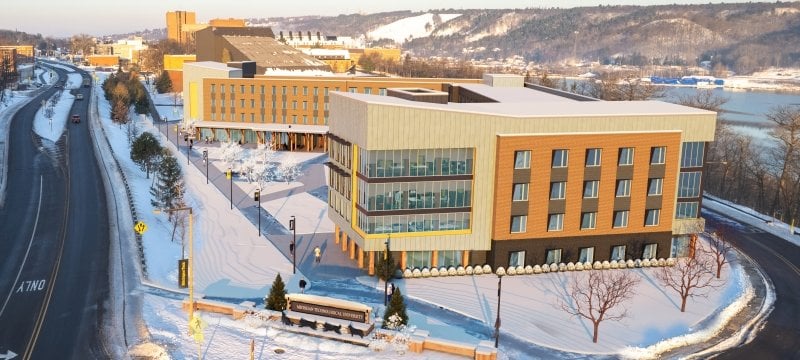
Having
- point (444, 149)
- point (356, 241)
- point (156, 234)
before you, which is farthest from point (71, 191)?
point (444, 149)

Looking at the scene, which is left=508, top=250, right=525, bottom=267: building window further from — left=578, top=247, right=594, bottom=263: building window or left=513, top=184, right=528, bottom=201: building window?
left=578, top=247, right=594, bottom=263: building window

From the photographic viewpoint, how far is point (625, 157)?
5584 centimetres

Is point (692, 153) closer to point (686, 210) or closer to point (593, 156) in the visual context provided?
point (686, 210)

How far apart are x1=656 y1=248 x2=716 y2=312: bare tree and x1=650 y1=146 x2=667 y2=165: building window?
756 centimetres

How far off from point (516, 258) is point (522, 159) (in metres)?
7.24

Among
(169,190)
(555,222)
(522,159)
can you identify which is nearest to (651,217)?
(555,222)

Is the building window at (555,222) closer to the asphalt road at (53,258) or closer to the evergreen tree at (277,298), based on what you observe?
the evergreen tree at (277,298)

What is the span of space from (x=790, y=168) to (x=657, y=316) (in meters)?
60.7

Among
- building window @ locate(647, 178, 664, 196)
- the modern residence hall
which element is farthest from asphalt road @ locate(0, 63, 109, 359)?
building window @ locate(647, 178, 664, 196)

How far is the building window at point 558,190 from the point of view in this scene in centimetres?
5475

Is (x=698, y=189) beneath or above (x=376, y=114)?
beneath

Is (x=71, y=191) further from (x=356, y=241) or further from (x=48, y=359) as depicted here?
(x=48, y=359)

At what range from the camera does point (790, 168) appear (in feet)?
317

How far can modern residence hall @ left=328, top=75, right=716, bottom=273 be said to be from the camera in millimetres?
52062
